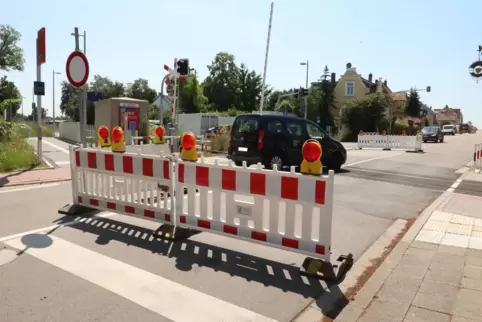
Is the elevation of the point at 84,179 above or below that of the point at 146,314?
above

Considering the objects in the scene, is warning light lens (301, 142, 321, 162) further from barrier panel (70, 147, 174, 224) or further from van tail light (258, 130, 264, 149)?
van tail light (258, 130, 264, 149)

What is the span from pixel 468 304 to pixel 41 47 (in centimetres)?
1309

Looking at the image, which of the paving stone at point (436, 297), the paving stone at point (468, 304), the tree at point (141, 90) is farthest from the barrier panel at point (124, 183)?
the tree at point (141, 90)

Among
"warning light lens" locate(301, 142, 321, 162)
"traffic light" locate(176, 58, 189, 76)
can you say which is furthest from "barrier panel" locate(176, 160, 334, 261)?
"traffic light" locate(176, 58, 189, 76)

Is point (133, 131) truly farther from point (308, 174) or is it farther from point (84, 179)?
point (308, 174)

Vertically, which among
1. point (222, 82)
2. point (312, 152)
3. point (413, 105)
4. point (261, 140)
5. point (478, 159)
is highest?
point (222, 82)

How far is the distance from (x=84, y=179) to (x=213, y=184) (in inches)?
109

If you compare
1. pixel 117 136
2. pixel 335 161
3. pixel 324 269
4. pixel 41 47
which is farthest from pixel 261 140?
pixel 324 269

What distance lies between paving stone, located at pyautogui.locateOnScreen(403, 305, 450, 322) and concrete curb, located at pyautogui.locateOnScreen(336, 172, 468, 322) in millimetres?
370

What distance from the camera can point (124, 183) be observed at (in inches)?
238

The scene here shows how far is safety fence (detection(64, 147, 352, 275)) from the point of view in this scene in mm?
4359

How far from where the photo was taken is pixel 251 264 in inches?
180

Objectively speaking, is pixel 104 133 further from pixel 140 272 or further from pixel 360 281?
pixel 360 281

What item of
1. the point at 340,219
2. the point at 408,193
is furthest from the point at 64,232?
the point at 408,193
